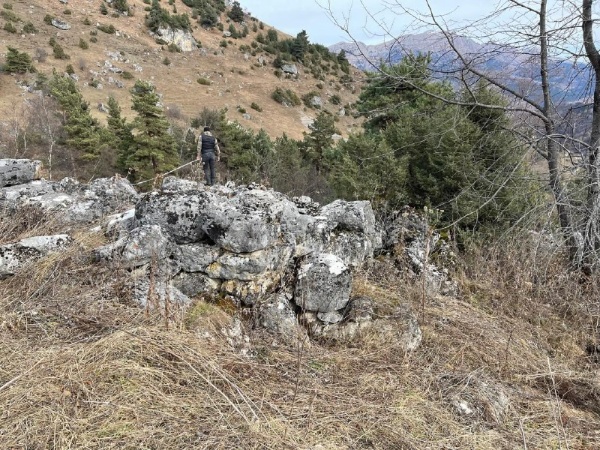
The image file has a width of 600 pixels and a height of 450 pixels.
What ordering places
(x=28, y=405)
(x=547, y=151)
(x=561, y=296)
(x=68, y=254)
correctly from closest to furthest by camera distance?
(x=28, y=405), (x=68, y=254), (x=561, y=296), (x=547, y=151)

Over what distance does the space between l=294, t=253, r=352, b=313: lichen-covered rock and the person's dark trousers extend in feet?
17.5

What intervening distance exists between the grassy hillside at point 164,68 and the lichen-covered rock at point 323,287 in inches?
1003

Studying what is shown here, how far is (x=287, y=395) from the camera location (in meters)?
2.34

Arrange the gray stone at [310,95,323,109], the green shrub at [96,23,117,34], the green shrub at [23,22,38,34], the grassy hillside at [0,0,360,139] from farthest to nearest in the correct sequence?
the gray stone at [310,95,323,109] < the green shrub at [96,23,117,34] < the green shrub at [23,22,38,34] < the grassy hillside at [0,0,360,139]

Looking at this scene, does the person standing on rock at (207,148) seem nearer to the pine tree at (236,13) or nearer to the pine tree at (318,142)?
the pine tree at (318,142)

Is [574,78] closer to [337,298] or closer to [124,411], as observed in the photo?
[337,298]

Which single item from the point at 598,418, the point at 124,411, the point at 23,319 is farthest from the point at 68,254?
the point at 598,418

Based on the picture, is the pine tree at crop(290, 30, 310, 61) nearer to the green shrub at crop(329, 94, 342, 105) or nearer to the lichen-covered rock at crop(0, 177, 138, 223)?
the green shrub at crop(329, 94, 342, 105)

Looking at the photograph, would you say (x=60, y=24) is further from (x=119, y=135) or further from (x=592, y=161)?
(x=592, y=161)

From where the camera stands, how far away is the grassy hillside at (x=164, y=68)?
29688mm

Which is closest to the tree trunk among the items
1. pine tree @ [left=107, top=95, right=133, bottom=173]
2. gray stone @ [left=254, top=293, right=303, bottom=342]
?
gray stone @ [left=254, top=293, right=303, bottom=342]

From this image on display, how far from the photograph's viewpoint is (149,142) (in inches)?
696

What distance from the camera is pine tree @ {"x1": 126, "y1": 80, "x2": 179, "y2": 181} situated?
17438mm

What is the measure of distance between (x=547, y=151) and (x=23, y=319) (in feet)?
18.5
